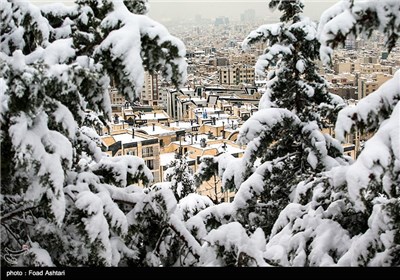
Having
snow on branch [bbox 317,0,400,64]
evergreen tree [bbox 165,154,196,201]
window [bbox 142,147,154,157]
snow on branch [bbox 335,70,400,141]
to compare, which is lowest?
window [bbox 142,147,154,157]

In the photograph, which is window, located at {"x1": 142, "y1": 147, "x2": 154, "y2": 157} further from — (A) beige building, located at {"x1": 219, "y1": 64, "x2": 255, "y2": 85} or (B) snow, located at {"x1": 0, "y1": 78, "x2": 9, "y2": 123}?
(A) beige building, located at {"x1": 219, "y1": 64, "x2": 255, "y2": 85}

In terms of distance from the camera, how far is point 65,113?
6.35 ft

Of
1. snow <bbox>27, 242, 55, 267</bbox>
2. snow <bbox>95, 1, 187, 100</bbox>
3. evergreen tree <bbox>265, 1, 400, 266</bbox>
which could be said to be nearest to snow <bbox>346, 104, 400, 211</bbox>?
evergreen tree <bbox>265, 1, 400, 266</bbox>

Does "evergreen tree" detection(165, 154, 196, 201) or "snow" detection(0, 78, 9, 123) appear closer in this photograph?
"snow" detection(0, 78, 9, 123)

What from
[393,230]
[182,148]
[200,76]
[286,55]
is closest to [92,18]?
[393,230]

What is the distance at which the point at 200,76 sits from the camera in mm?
61406

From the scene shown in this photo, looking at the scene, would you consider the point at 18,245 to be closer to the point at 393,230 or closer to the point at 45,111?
the point at 45,111

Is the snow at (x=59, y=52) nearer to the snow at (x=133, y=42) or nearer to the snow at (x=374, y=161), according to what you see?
the snow at (x=133, y=42)

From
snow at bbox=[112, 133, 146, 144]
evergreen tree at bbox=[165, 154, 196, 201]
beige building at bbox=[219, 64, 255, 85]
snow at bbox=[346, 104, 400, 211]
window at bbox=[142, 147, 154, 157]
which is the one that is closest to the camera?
snow at bbox=[346, 104, 400, 211]

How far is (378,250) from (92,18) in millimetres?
1518

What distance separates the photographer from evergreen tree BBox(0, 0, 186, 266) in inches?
68.8

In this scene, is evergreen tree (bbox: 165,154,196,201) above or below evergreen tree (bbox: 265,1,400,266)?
below

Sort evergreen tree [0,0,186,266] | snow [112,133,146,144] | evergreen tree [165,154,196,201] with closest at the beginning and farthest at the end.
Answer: evergreen tree [0,0,186,266]
evergreen tree [165,154,196,201]
snow [112,133,146,144]

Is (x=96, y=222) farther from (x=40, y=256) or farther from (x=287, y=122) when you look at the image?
(x=287, y=122)
